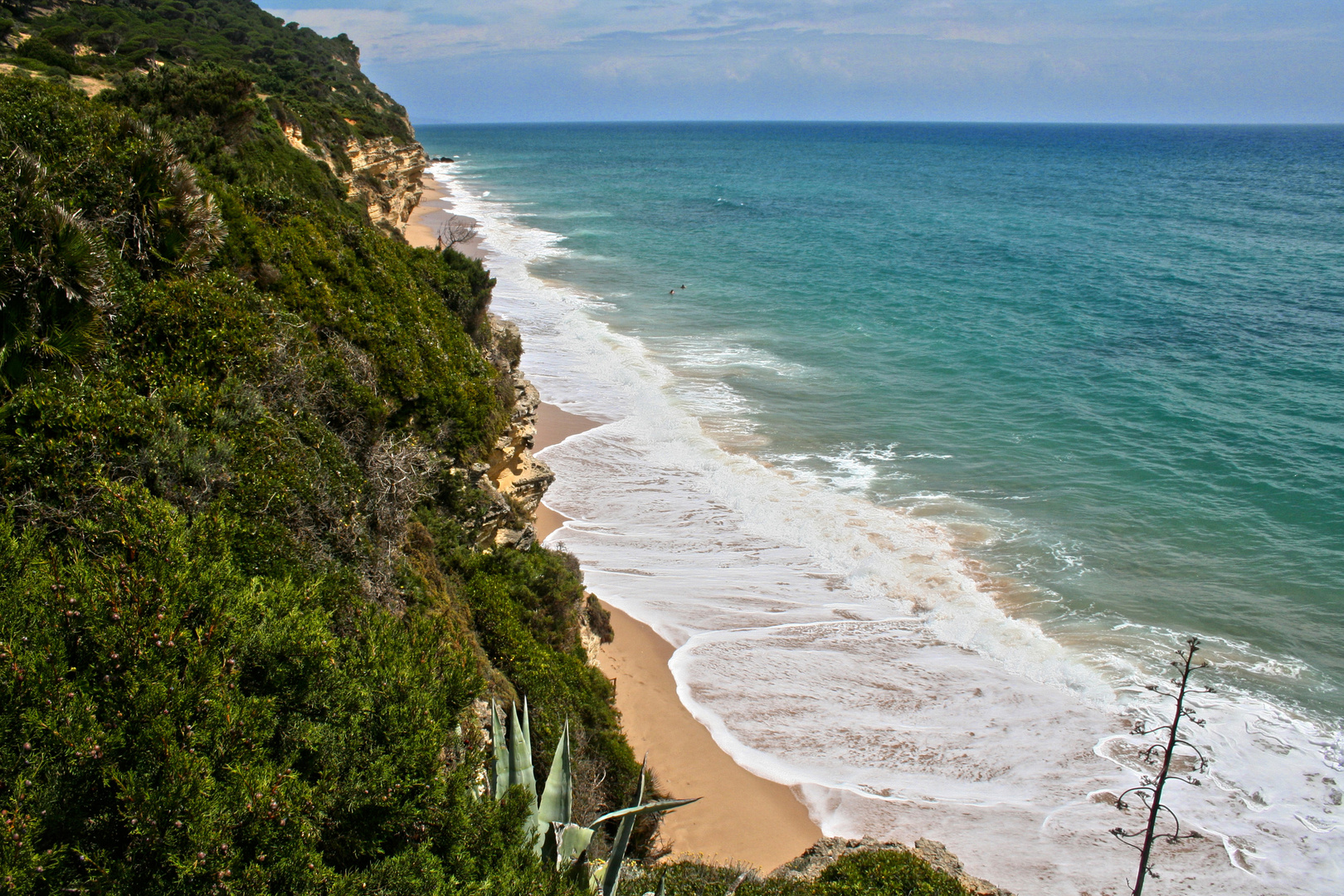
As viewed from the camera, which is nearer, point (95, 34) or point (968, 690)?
point (968, 690)

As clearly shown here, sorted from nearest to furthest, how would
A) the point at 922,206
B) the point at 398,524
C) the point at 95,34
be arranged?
the point at 398,524, the point at 95,34, the point at 922,206

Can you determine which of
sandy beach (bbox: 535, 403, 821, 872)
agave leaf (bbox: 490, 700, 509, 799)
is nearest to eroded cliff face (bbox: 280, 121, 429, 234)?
sandy beach (bbox: 535, 403, 821, 872)

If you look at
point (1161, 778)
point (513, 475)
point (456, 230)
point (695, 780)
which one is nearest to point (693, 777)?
point (695, 780)

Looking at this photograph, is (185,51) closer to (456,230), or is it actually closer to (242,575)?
(456,230)

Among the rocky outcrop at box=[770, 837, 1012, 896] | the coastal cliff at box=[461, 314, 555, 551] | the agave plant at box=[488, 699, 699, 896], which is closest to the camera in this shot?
the agave plant at box=[488, 699, 699, 896]

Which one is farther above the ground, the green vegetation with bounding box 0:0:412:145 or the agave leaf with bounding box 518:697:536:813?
the green vegetation with bounding box 0:0:412:145

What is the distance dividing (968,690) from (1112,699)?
7.01 feet

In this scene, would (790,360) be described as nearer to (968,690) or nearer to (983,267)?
(968,690)

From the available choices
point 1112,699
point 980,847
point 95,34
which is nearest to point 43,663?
point 980,847

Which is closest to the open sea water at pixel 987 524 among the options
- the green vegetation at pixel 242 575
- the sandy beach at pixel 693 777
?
the sandy beach at pixel 693 777

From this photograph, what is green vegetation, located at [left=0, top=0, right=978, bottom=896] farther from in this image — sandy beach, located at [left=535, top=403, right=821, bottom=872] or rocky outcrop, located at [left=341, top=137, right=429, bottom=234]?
rocky outcrop, located at [left=341, top=137, right=429, bottom=234]

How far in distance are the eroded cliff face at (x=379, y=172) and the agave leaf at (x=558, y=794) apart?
21.7 m

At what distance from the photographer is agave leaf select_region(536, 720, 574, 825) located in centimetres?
568

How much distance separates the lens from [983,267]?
41375 mm
